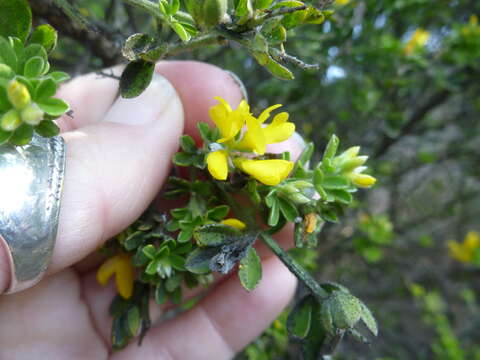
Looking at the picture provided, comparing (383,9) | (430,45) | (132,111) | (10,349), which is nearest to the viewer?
(132,111)

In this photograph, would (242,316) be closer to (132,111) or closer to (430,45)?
(132,111)

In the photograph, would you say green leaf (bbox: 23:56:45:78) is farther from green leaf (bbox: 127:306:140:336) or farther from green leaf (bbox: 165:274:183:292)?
green leaf (bbox: 127:306:140:336)

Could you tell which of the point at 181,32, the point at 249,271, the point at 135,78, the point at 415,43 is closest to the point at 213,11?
the point at 181,32

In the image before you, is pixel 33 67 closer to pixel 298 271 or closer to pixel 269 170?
pixel 269 170

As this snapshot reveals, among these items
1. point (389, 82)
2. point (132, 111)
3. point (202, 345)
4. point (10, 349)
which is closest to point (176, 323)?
point (202, 345)

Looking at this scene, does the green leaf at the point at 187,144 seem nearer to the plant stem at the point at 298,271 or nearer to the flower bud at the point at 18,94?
the plant stem at the point at 298,271

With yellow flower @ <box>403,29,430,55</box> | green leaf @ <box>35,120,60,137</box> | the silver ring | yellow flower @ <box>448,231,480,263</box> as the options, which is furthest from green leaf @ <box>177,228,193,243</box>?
yellow flower @ <box>448,231,480,263</box>

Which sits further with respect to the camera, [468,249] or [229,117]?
[468,249]
